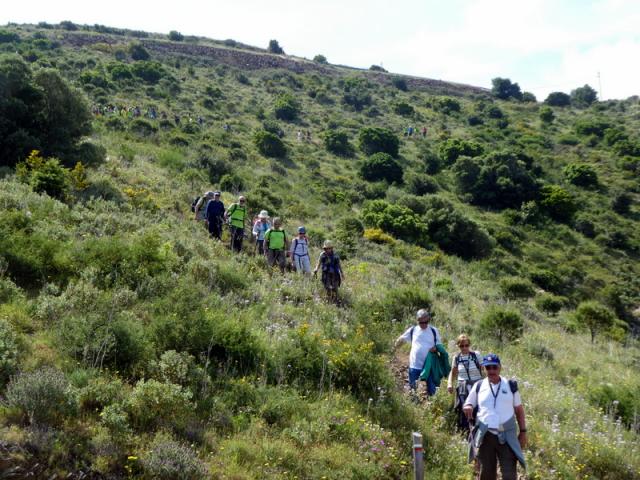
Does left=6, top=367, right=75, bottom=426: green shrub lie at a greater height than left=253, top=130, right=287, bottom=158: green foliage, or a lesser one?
lesser

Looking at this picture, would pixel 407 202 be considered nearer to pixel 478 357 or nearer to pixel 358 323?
pixel 358 323

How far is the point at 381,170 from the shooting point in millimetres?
32344

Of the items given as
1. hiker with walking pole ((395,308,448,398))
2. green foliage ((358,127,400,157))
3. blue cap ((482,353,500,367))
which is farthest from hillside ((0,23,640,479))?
green foliage ((358,127,400,157))

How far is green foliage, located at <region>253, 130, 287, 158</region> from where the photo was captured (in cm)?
3050

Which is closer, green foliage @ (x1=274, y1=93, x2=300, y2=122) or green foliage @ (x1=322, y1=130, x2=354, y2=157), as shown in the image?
green foliage @ (x1=322, y1=130, x2=354, y2=157)

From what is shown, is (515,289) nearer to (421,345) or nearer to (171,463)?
(421,345)

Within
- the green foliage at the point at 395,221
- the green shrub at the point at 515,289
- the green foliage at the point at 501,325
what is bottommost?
the green shrub at the point at 515,289

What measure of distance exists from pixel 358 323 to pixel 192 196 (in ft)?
28.8

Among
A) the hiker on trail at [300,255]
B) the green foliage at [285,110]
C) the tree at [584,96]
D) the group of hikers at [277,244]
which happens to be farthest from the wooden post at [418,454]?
the tree at [584,96]

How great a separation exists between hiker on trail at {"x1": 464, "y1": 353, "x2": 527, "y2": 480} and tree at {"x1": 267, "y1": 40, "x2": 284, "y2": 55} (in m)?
73.3

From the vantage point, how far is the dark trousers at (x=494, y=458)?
449 cm

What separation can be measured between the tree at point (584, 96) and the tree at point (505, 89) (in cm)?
795

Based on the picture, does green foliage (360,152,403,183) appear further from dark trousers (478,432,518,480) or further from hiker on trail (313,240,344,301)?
dark trousers (478,432,518,480)

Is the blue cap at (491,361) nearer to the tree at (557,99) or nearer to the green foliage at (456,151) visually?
the green foliage at (456,151)
